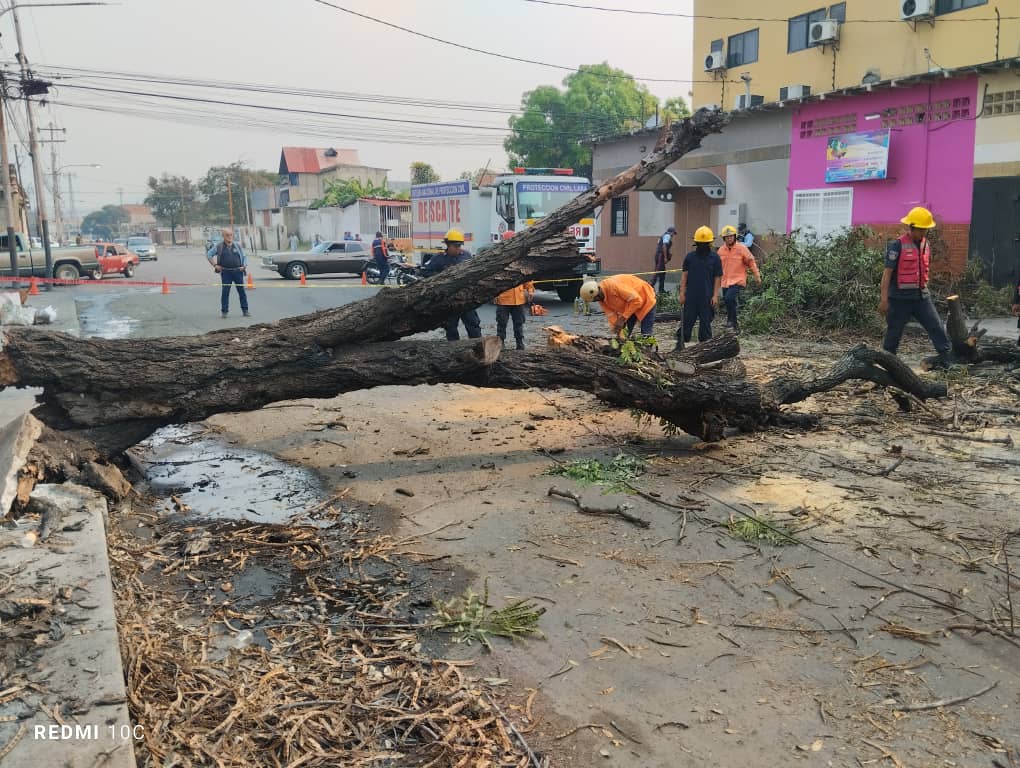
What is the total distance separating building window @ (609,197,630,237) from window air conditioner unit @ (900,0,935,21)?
9.33 m

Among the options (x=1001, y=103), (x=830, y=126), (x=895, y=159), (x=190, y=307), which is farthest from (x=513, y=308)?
(x=830, y=126)

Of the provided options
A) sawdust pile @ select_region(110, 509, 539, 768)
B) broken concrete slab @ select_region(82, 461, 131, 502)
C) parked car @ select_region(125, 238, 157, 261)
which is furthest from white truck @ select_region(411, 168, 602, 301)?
parked car @ select_region(125, 238, 157, 261)

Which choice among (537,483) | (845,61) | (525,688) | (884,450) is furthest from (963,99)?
(525,688)

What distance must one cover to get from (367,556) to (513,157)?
51053 mm

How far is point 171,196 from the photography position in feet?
301

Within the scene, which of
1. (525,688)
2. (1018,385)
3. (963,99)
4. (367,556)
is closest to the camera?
(525,688)

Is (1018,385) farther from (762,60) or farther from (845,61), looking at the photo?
(762,60)

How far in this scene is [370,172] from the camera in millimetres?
77250

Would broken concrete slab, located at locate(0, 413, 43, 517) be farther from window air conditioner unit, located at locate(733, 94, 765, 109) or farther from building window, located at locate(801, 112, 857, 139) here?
window air conditioner unit, located at locate(733, 94, 765, 109)

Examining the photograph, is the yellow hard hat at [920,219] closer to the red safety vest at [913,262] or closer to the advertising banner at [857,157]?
the red safety vest at [913,262]

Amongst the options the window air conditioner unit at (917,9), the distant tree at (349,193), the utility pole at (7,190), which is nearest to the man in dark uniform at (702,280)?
the window air conditioner unit at (917,9)

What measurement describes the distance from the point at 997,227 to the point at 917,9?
28.0ft

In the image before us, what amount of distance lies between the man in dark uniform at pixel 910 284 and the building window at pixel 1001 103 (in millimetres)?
9389

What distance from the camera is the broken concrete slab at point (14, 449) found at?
4.73m
